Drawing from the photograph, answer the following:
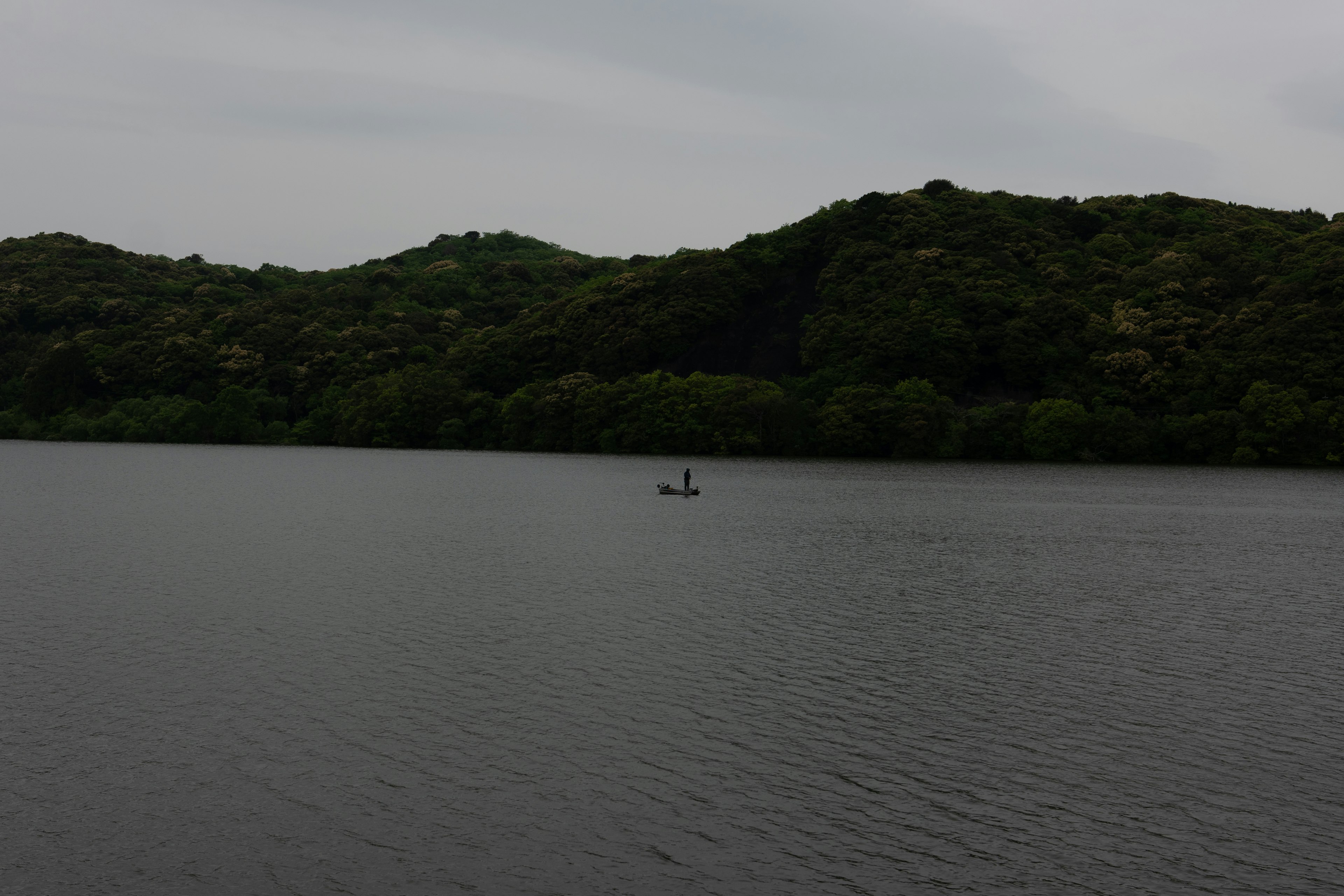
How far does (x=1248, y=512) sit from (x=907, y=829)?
5405cm

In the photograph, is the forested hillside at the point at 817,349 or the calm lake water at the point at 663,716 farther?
the forested hillside at the point at 817,349

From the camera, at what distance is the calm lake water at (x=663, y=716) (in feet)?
42.8

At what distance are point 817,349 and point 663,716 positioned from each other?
119443 millimetres

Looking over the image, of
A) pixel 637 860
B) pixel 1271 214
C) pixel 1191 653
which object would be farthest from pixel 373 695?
pixel 1271 214

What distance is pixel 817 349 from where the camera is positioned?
445 feet

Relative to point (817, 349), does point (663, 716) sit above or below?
below

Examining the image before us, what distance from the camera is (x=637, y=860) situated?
13.0 m

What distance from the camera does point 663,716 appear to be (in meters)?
19.0

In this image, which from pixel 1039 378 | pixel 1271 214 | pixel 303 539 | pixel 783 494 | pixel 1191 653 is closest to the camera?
pixel 1191 653

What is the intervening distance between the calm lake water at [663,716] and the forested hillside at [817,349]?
7001 cm

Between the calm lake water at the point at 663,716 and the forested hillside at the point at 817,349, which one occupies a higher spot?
the forested hillside at the point at 817,349

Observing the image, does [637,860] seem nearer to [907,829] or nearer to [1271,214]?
[907,829]

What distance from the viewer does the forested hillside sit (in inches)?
4328

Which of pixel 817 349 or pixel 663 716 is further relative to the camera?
pixel 817 349
